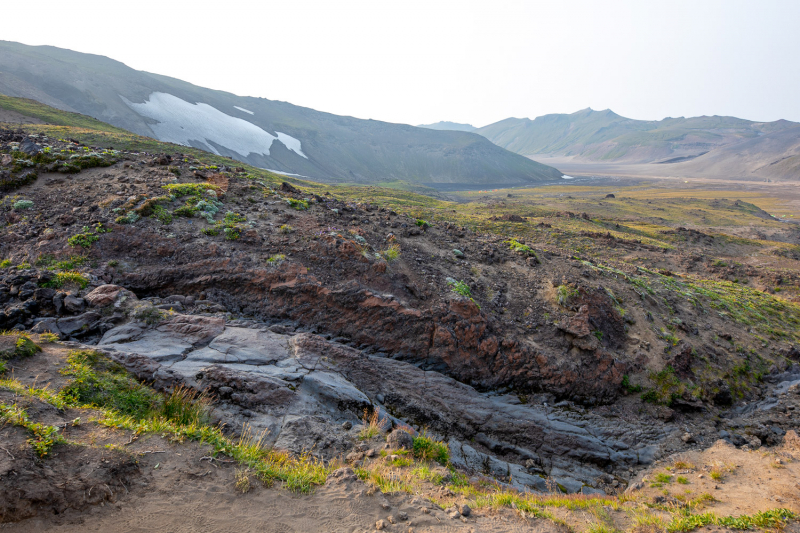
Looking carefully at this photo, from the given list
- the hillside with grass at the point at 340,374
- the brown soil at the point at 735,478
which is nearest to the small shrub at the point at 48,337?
the hillside with grass at the point at 340,374

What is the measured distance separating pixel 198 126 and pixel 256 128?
1717 centimetres

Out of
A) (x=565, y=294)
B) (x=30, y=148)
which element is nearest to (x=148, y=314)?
(x=30, y=148)

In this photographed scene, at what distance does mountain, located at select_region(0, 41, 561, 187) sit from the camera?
69125 mm

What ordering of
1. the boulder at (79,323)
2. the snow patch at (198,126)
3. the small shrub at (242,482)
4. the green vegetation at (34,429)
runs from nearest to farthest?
the green vegetation at (34,429), the small shrub at (242,482), the boulder at (79,323), the snow patch at (198,126)

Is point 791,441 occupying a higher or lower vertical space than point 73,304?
lower

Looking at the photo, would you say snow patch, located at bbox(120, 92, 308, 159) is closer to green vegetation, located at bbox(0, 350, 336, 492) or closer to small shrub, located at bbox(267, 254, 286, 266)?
small shrub, located at bbox(267, 254, 286, 266)

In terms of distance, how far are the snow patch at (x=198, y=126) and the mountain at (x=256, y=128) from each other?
19 cm

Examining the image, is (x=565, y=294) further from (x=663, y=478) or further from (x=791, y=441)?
(x=791, y=441)

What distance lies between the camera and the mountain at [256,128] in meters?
69.1

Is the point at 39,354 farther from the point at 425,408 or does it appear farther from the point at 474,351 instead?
the point at 474,351

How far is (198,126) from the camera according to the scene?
7600cm

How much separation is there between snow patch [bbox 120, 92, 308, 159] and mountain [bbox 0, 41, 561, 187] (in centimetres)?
19

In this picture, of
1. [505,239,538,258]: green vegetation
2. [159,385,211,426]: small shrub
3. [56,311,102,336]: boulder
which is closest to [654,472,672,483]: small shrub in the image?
[505,239,538,258]: green vegetation

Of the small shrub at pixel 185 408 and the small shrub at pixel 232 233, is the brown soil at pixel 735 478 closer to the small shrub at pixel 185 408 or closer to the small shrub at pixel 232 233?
the small shrub at pixel 185 408
